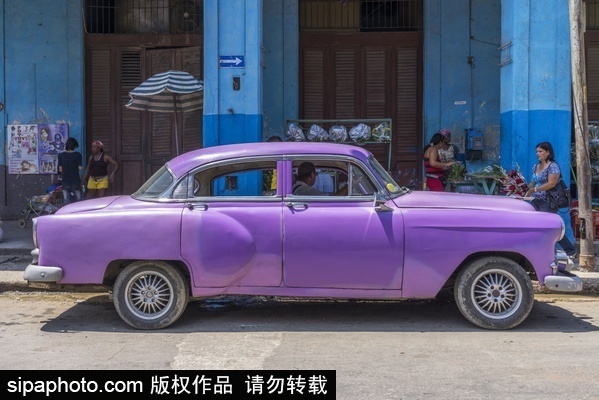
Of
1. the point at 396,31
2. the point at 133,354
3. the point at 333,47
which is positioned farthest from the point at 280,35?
the point at 133,354

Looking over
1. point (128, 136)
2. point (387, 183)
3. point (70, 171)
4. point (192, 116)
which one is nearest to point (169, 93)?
point (192, 116)

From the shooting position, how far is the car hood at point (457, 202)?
6.69m

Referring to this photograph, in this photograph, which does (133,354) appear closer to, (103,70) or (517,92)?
(517,92)

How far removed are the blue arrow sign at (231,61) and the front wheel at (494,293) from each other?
5.49 meters

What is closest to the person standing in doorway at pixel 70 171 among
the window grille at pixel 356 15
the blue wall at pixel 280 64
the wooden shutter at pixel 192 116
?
the wooden shutter at pixel 192 116

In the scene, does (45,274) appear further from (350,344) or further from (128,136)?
(128,136)

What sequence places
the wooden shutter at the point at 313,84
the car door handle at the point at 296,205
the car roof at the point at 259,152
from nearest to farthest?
1. the car door handle at the point at 296,205
2. the car roof at the point at 259,152
3. the wooden shutter at the point at 313,84

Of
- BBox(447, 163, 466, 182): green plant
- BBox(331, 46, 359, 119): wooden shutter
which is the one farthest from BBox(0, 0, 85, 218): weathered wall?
BBox(447, 163, 466, 182): green plant

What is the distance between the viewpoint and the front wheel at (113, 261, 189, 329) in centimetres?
664

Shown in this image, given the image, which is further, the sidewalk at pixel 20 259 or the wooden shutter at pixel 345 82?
the wooden shutter at pixel 345 82

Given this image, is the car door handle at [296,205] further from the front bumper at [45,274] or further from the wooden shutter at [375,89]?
the wooden shutter at [375,89]

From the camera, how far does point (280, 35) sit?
13.1m

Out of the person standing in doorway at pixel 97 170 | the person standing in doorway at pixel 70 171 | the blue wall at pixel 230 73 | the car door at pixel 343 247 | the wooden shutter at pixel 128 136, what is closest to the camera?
the car door at pixel 343 247

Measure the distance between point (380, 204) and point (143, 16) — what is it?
332 inches
